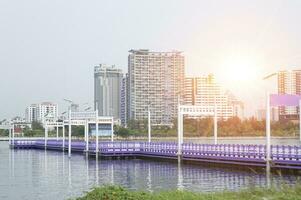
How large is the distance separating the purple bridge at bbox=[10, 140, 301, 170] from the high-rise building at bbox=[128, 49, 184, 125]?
42973 millimetres

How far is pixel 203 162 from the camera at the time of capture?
43.9 m

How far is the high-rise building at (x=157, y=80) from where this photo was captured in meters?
110

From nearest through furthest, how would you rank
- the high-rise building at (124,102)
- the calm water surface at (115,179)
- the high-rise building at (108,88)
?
the calm water surface at (115,179), the high-rise building at (124,102), the high-rise building at (108,88)

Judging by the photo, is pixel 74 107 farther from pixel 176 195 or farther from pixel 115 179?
pixel 176 195

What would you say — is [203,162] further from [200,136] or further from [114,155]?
[200,136]

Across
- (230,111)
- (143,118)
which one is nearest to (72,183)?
(230,111)

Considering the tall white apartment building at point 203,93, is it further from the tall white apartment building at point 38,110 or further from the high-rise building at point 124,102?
the tall white apartment building at point 38,110

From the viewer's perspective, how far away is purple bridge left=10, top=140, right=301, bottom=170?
112ft

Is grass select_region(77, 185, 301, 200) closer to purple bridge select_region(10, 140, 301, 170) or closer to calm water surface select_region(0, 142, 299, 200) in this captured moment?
calm water surface select_region(0, 142, 299, 200)

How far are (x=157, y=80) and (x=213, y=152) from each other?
232 ft

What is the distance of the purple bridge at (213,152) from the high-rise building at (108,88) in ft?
191

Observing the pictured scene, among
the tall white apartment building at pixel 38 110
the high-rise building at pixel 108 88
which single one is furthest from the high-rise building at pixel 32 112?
the high-rise building at pixel 108 88

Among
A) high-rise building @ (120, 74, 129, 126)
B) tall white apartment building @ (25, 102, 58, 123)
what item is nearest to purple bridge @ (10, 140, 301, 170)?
high-rise building @ (120, 74, 129, 126)

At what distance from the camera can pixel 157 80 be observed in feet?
370
